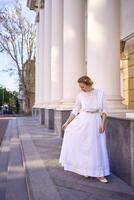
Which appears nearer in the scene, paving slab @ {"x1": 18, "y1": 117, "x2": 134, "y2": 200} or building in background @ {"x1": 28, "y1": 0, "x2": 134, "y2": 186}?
paving slab @ {"x1": 18, "y1": 117, "x2": 134, "y2": 200}

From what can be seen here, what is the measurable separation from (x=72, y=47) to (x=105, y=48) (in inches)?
179

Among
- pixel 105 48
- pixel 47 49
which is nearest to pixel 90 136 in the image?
pixel 105 48

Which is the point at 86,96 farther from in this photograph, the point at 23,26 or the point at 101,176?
the point at 23,26

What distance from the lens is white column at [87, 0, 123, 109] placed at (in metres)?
10.2

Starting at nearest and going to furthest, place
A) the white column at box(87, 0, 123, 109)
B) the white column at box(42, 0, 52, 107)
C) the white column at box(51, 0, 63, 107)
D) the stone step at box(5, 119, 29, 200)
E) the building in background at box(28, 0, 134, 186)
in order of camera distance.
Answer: the stone step at box(5, 119, 29, 200)
the building in background at box(28, 0, 134, 186)
the white column at box(87, 0, 123, 109)
the white column at box(51, 0, 63, 107)
the white column at box(42, 0, 52, 107)

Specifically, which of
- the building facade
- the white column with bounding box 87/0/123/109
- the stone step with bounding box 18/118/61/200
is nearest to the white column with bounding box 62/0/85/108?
the building facade

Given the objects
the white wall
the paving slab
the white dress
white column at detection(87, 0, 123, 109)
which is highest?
the white wall

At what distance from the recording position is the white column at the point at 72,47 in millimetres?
14680

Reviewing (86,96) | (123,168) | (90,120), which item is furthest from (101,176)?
(86,96)

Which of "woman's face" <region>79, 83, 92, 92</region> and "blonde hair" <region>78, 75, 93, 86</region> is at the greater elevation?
"blonde hair" <region>78, 75, 93, 86</region>

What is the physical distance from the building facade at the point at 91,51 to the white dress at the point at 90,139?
9.25ft

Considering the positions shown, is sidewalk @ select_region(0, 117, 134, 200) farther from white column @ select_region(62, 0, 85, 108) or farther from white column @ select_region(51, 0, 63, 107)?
white column @ select_region(51, 0, 63, 107)

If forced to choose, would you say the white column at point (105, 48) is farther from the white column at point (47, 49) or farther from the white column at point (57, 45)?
the white column at point (47, 49)

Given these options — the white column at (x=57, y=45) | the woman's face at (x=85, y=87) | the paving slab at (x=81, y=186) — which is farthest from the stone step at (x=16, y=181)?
the white column at (x=57, y=45)
